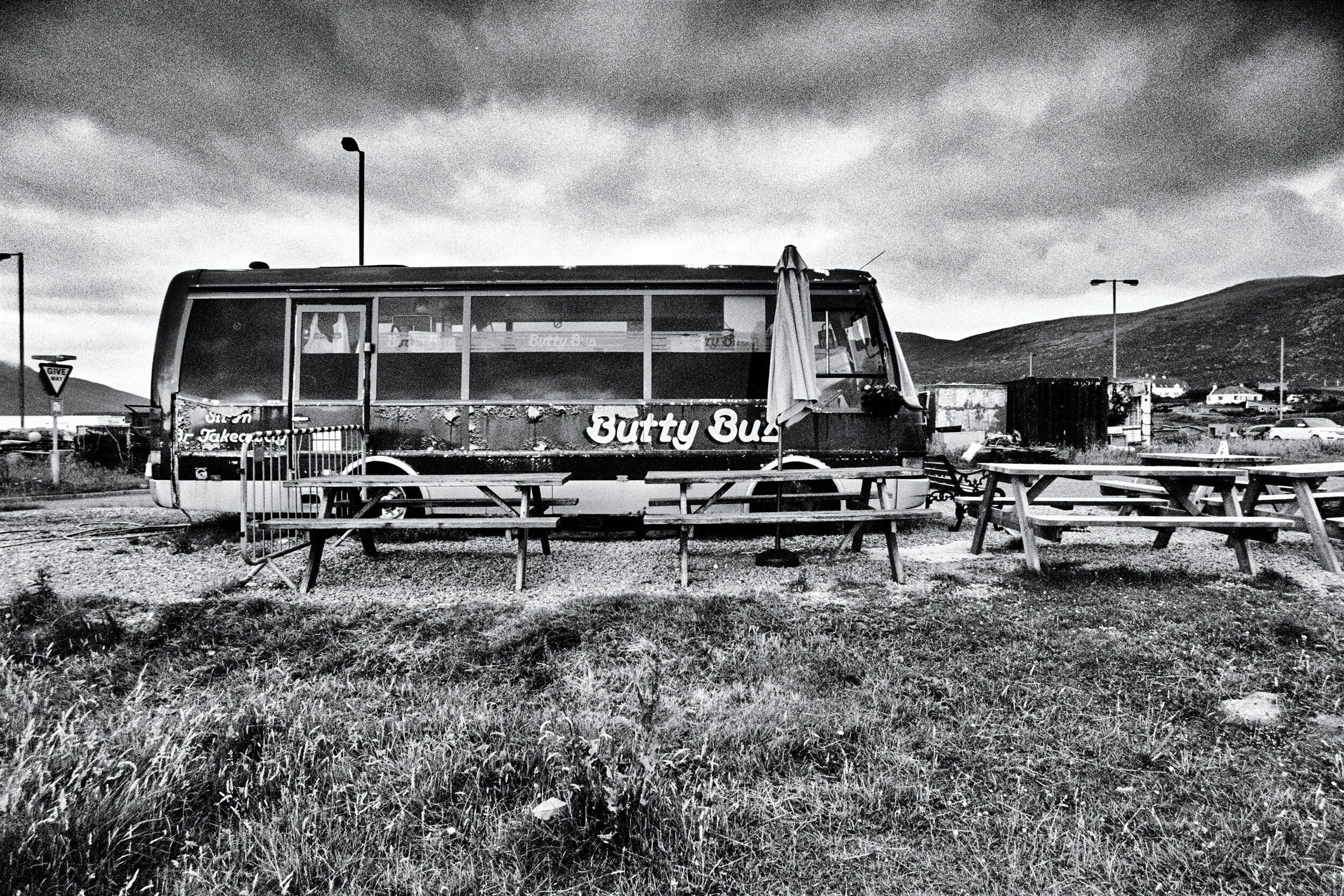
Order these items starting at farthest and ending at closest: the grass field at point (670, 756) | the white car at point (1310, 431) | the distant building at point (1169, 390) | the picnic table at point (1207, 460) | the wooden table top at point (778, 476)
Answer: the distant building at point (1169, 390)
the white car at point (1310, 431)
the picnic table at point (1207, 460)
the wooden table top at point (778, 476)
the grass field at point (670, 756)

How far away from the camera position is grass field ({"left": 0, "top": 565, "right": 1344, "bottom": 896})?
1.93 meters

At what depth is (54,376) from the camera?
1353cm

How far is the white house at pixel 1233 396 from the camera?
52.1 m

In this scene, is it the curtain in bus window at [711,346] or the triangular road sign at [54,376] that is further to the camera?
the triangular road sign at [54,376]

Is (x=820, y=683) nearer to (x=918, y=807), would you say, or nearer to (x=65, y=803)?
(x=918, y=807)

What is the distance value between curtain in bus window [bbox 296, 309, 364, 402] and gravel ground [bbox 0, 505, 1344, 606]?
5.68 ft

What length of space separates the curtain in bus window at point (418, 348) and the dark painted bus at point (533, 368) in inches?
0.7

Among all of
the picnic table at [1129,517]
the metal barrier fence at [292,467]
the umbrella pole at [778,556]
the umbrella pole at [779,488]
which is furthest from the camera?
the metal barrier fence at [292,467]

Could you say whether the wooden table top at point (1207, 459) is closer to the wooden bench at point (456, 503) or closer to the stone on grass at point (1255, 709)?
the stone on grass at point (1255, 709)

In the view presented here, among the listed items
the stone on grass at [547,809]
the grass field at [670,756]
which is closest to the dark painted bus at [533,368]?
the grass field at [670,756]

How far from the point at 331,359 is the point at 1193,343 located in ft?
428

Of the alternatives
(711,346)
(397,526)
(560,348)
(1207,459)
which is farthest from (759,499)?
(1207,459)

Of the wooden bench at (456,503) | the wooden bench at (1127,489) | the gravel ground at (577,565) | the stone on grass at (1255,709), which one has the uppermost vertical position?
the wooden bench at (1127,489)

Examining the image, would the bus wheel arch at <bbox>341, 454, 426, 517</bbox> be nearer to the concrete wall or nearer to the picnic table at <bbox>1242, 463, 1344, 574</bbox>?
the picnic table at <bbox>1242, 463, 1344, 574</bbox>
